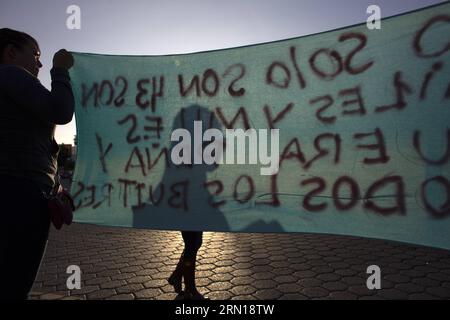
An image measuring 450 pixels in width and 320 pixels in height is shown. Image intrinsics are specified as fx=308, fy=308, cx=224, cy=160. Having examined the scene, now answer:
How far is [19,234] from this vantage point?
1.43m

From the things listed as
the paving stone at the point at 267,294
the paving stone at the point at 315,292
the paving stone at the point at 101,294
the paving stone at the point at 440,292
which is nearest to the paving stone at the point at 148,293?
the paving stone at the point at 101,294

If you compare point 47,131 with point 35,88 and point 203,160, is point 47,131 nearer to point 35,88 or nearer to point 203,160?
point 35,88

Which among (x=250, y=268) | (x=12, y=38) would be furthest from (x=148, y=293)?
(x=12, y=38)

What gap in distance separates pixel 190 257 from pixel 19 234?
158cm

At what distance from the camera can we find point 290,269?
12.1 feet

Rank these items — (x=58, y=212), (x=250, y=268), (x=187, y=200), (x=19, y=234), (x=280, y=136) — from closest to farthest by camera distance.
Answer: (x=19, y=234) → (x=58, y=212) → (x=280, y=136) → (x=187, y=200) → (x=250, y=268)

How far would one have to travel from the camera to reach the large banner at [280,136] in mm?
1972

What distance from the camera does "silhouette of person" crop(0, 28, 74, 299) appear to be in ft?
4.63

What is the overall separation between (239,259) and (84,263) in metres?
2.06

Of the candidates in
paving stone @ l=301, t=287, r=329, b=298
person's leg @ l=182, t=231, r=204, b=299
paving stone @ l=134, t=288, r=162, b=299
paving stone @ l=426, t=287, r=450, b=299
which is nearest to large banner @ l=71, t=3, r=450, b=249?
person's leg @ l=182, t=231, r=204, b=299

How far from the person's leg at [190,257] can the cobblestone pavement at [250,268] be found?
0.19 m

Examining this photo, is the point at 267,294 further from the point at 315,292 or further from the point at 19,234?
the point at 19,234
